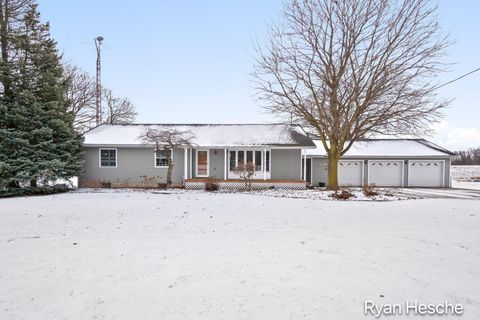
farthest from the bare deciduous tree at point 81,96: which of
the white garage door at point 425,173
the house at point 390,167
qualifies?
the white garage door at point 425,173

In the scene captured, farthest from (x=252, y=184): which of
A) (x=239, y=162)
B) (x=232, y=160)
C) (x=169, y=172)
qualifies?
(x=169, y=172)

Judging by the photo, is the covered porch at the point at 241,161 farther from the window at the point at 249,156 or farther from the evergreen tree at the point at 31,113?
the evergreen tree at the point at 31,113

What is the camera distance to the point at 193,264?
4156mm

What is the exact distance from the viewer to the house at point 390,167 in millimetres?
19750

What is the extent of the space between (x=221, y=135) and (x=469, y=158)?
57.9 m

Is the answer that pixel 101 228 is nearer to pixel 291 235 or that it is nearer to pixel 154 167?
pixel 291 235

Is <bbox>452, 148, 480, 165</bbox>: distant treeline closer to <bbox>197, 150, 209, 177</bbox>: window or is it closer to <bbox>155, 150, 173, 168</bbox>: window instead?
<bbox>197, 150, 209, 177</bbox>: window

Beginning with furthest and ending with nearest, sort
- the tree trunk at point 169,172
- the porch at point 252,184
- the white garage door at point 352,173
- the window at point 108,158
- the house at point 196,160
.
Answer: the white garage door at point 352,173, the window at point 108,158, the house at point 196,160, the porch at point 252,184, the tree trunk at point 169,172

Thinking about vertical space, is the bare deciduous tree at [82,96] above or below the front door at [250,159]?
above

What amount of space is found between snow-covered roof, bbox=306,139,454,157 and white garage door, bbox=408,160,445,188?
0.67m

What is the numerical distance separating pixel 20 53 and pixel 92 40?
12.7 meters

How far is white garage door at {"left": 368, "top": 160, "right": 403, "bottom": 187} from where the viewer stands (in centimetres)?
2003

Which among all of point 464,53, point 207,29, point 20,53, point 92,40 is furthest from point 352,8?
point 92,40

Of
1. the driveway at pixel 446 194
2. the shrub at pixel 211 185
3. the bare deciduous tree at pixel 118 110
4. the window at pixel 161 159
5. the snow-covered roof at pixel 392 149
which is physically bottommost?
the driveway at pixel 446 194
